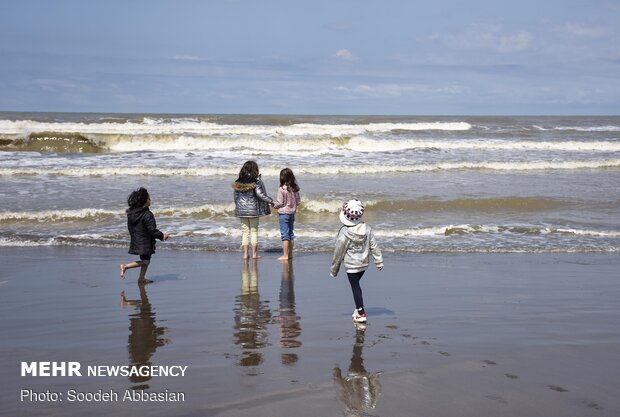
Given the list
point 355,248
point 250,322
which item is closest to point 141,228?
point 250,322

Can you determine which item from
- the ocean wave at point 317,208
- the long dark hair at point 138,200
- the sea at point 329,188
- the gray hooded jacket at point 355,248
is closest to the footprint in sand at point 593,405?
the gray hooded jacket at point 355,248

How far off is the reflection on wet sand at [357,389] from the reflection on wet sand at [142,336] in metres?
1.40

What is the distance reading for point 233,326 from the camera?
269 inches

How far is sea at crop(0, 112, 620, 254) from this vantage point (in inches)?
518

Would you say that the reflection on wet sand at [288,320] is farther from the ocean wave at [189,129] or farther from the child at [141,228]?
the ocean wave at [189,129]

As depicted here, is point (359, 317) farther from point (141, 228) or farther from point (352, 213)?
point (141, 228)

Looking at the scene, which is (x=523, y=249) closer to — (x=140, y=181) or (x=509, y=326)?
(x=509, y=326)

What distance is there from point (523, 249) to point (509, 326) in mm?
5544

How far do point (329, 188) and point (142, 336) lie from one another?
43.2 feet

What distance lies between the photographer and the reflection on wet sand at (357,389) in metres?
4.61

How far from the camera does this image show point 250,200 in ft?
36.8

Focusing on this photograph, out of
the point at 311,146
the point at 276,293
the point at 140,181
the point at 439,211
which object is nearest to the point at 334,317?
the point at 276,293

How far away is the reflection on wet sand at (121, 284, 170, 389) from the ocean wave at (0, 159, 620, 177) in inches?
574

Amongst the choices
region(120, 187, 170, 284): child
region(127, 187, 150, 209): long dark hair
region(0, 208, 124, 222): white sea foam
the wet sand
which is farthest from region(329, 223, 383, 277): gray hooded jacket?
region(0, 208, 124, 222): white sea foam
